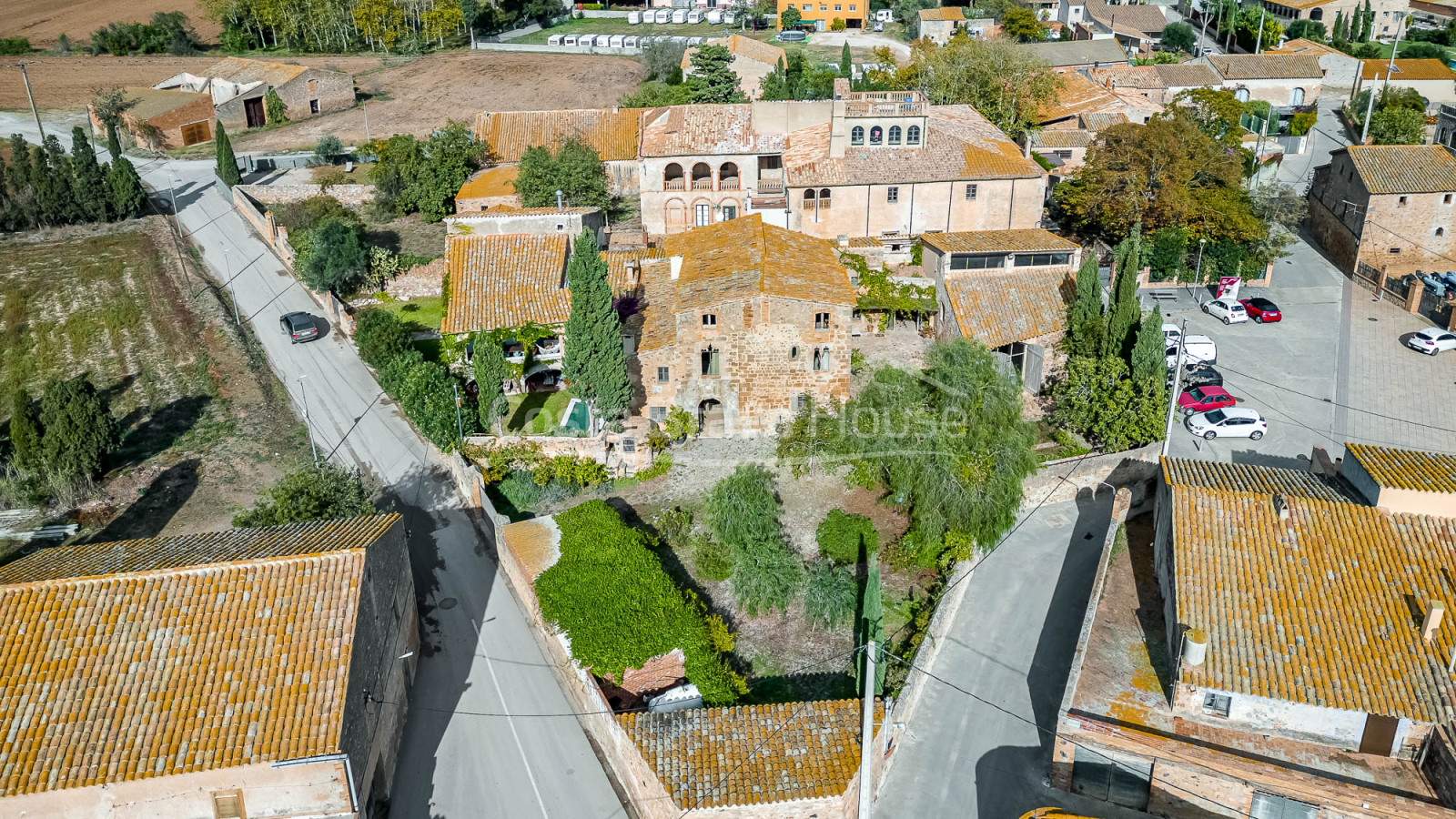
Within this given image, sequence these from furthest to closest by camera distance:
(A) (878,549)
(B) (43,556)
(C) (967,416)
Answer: (C) (967,416)
(A) (878,549)
(B) (43,556)

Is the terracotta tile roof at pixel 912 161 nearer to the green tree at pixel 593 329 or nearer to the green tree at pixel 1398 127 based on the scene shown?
the green tree at pixel 593 329

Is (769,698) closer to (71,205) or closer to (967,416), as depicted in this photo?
(967,416)

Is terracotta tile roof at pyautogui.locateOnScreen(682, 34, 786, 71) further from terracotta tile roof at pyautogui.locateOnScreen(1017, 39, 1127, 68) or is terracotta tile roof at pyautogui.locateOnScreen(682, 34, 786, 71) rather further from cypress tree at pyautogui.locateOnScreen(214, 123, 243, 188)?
cypress tree at pyautogui.locateOnScreen(214, 123, 243, 188)

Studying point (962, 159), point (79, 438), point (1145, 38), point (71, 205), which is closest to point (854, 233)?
point (962, 159)

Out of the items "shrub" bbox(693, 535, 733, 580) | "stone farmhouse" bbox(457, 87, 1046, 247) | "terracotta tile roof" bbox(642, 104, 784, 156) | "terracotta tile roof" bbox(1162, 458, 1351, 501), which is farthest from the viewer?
"terracotta tile roof" bbox(642, 104, 784, 156)

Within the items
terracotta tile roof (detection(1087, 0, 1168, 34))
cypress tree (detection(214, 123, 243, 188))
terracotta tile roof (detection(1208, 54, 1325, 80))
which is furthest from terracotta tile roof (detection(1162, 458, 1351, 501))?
terracotta tile roof (detection(1087, 0, 1168, 34))

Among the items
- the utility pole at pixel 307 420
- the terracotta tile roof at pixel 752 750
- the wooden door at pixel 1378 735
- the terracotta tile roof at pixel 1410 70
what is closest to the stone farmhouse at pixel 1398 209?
the terracotta tile roof at pixel 1410 70

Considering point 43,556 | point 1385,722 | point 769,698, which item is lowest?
point 769,698
